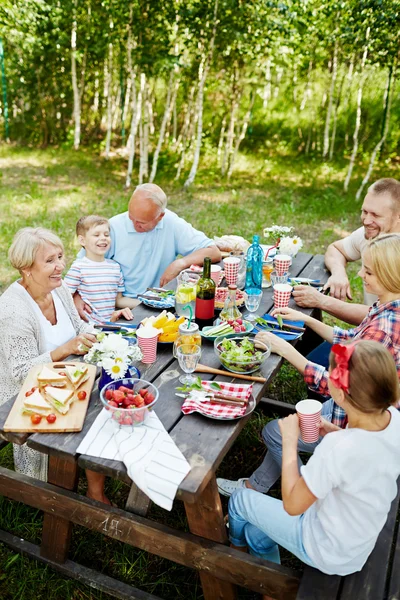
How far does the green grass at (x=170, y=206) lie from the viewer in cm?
268

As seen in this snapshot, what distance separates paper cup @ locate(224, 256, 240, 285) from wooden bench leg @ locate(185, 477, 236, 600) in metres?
1.55

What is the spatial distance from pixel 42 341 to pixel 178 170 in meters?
7.34

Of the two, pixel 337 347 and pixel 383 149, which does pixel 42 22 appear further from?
pixel 337 347

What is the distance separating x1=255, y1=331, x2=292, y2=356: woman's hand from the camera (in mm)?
2695

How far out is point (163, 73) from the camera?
899 centimetres

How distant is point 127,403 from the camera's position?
6.96 feet

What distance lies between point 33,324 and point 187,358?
894mm

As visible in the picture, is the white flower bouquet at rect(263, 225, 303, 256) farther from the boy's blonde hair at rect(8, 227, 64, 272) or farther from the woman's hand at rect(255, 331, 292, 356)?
the boy's blonde hair at rect(8, 227, 64, 272)

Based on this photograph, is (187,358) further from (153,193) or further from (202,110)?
(202,110)

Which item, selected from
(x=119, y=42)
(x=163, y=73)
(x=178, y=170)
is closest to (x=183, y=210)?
(x=178, y=170)

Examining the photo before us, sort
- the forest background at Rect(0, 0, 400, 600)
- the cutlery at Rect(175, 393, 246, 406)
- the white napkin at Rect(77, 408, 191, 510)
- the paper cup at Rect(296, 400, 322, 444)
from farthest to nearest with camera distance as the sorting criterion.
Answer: the forest background at Rect(0, 0, 400, 600) → the cutlery at Rect(175, 393, 246, 406) → the paper cup at Rect(296, 400, 322, 444) → the white napkin at Rect(77, 408, 191, 510)

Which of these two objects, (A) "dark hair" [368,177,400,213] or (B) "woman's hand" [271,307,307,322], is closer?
(B) "woman's hand" [271,307,307,322]

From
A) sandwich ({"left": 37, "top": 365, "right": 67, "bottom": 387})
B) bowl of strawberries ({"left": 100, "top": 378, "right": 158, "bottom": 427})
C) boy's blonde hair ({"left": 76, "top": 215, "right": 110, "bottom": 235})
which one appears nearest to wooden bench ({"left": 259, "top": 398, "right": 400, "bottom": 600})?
bowl of strawberries ({"left": 100, "top": 378, "right": 158, "bottom": 427})

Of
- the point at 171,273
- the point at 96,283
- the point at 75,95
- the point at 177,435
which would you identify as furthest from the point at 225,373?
the point at 75,95
